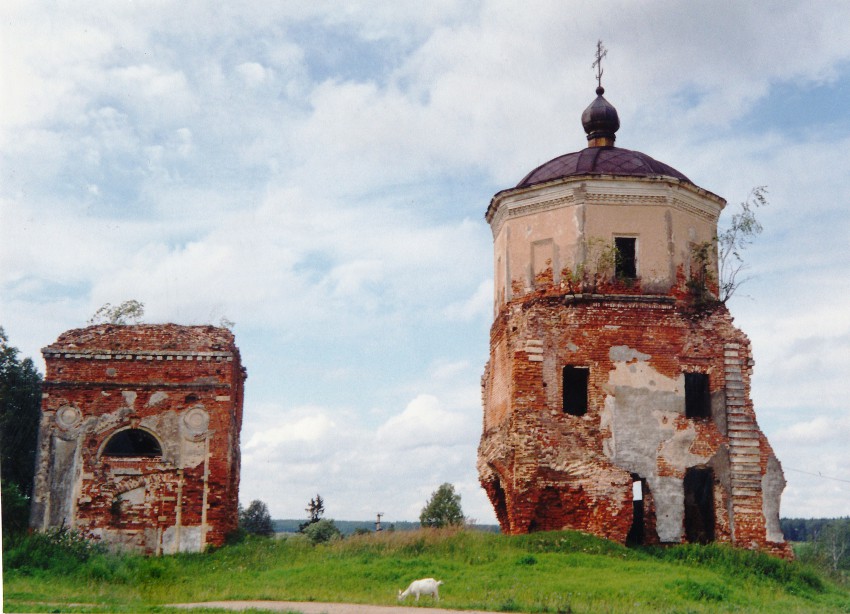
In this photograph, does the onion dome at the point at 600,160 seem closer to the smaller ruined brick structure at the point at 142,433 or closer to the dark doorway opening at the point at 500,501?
the dark doorway opening at the point at 500,501

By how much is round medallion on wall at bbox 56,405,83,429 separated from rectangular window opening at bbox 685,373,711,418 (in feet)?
40.5

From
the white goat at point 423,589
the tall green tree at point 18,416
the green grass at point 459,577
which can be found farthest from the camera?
the tall green tree at point 18,416

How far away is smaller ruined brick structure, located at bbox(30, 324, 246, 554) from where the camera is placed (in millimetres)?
18000

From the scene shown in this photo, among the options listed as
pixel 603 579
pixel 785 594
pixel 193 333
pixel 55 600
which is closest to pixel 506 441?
pixel 603 579

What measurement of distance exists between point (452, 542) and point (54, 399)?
8.67 meters

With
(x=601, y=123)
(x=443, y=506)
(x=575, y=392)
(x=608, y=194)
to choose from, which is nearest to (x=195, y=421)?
(x=575, y=392)

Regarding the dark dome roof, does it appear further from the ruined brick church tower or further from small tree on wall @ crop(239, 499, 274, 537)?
small tree on wall @ crop(239, 499, 274, 537)

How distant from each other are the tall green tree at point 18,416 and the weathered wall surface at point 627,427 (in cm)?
1064

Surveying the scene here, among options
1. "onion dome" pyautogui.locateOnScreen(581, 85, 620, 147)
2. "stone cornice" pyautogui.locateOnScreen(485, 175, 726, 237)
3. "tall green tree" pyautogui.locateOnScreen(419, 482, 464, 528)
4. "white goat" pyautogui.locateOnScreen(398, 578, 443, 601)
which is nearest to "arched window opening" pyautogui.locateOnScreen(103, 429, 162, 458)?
"white goat" pyautogui.locateOnScreen(398, 578, 443, 601)

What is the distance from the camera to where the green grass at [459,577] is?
1246 cm

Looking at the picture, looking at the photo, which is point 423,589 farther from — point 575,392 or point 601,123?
point 601,123

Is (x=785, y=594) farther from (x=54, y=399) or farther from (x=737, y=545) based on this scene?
(x=54, y=399)

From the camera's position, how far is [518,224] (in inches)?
762

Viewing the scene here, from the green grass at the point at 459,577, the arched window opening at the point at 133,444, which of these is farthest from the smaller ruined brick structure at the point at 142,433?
the green grass at the point at 459,577
